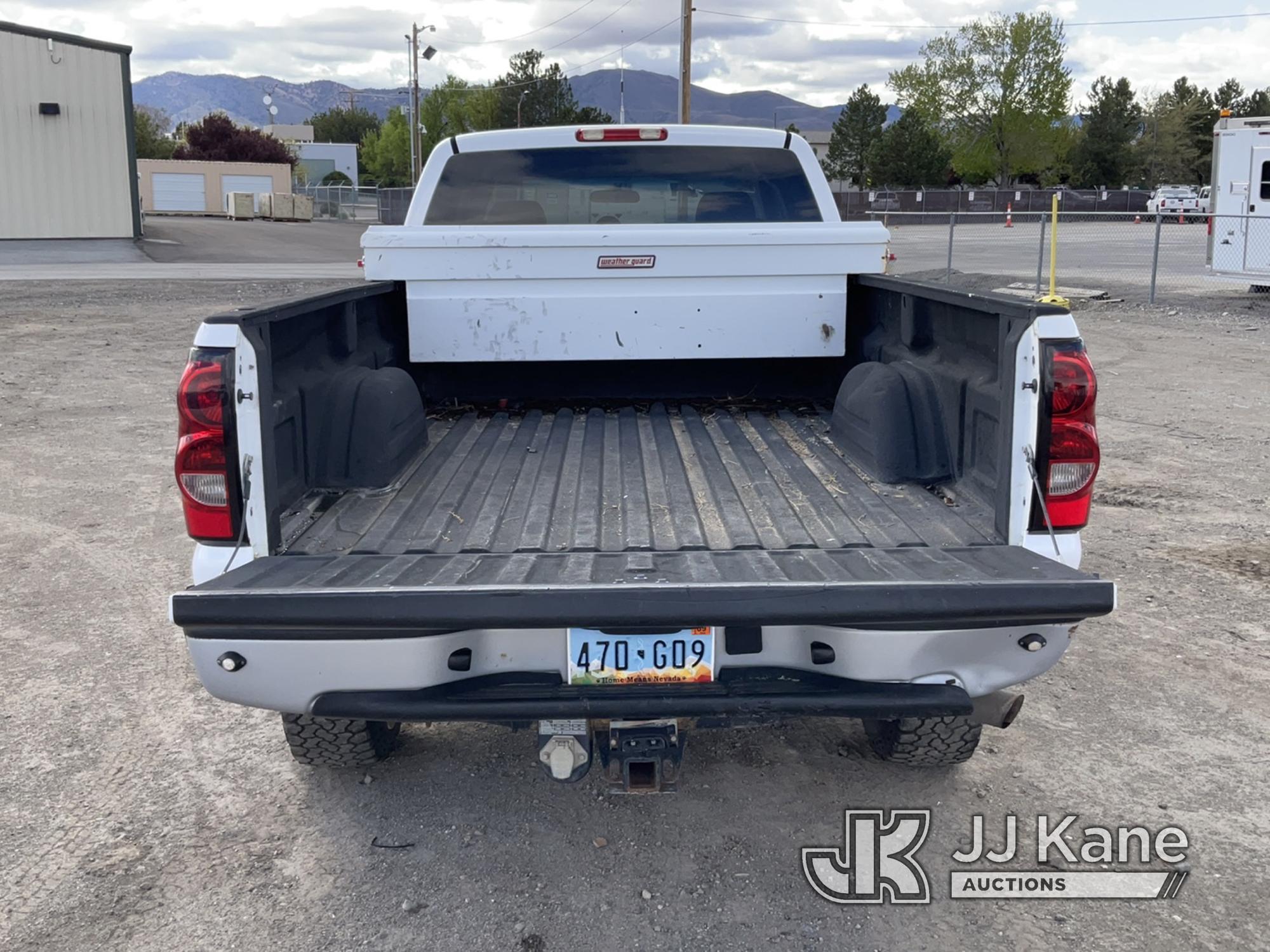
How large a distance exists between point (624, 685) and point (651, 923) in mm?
683

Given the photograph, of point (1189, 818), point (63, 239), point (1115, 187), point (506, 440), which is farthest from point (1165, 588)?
point (1115, 187)

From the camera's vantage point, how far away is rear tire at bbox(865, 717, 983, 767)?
12.0 feet

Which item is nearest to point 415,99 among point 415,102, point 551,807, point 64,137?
point 415,102

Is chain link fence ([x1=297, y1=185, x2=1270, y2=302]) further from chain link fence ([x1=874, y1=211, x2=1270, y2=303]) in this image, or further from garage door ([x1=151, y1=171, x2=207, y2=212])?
garage door ([x1=151, y1=171, x2=207, y2=212])

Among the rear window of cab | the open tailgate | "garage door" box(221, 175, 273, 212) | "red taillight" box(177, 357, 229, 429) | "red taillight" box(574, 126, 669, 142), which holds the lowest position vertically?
the open tailgate

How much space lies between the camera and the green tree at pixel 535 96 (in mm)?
69938

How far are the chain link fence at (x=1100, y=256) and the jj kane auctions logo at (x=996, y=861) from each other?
48.1 feet

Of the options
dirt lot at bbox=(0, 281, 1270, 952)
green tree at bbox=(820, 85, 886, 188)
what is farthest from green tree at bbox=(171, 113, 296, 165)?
dirt lot at bbox=(0, 281, 1270, 952)

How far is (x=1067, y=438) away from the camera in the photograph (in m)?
3.08

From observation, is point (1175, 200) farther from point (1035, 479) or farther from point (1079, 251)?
point (1035, 479)

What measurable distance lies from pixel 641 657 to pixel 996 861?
1337mm

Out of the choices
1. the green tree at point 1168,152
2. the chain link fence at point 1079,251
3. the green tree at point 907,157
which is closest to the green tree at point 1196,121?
the green tree at point 1168,152

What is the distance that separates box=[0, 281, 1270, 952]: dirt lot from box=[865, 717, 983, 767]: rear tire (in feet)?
0.34

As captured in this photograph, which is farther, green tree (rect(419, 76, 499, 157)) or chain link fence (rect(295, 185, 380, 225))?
green tree (rect(419, 76, 499, 157))
